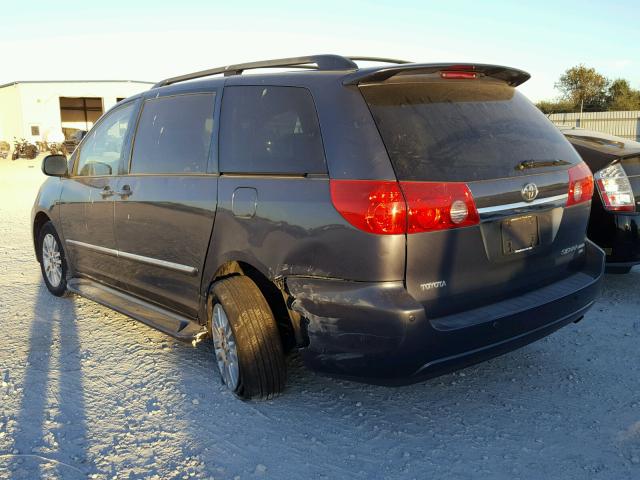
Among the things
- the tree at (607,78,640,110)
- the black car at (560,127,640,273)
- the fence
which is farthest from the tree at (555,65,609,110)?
the black car at (560,127,640,273)

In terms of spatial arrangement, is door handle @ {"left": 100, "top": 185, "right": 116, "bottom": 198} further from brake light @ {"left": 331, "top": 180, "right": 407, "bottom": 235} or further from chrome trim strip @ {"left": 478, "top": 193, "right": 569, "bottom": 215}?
chrome trim strip @ {"left": 478, "top": 193, "right": 569, "bottom": 215}

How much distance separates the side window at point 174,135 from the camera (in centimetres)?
369

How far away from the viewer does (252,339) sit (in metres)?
3.21

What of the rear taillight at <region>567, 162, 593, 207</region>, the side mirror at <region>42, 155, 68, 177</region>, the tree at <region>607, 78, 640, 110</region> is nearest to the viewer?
the rear taillight at <region>567, 162, 593, 207</region>

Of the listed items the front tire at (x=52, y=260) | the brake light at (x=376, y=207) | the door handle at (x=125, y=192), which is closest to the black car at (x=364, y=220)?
the brake light at (x=376, y=207)

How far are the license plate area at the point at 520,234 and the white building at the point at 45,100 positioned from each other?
38.3 metres

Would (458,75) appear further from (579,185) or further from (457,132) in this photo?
(579,185)

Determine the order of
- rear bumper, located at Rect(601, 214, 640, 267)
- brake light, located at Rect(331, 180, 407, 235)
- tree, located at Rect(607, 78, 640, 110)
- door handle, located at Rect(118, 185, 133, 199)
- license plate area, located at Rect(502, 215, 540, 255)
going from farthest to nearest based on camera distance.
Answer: tree, located at Rect(607, 78, 640, 110) → rear bumper, located at Rect(601, 214, 640, 267) → door handle, located at Rect(118, 185, 133, 199) → license plate area, located at Rect(502, 215, 540, 255) → brake light, located at Rect(331, 180, 407, 235)

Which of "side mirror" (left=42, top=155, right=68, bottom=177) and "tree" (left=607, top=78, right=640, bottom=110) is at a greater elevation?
"tree" (left=607, top=78, right=640, bottom=110)

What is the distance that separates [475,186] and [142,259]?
2.38 meters

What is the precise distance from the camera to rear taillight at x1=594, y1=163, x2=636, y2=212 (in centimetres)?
468

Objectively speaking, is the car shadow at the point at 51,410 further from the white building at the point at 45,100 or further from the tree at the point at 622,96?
the tree at the point at 622,96

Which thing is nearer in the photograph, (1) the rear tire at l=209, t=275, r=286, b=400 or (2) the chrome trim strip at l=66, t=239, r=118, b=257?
(1) the rear tire at l=209, t=275, r=286, b=400

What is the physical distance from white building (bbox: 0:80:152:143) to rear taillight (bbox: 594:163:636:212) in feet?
122
